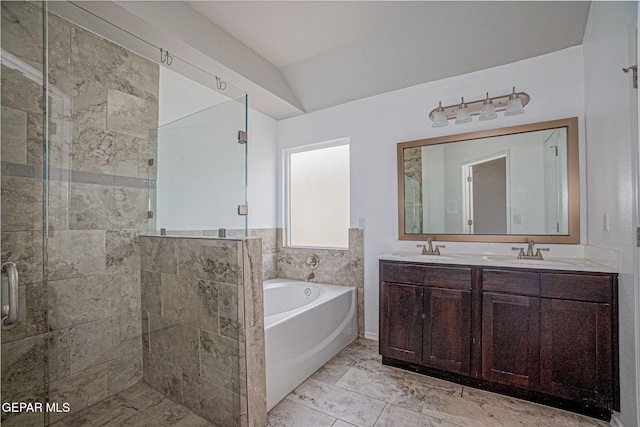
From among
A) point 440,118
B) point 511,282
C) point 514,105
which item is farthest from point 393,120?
point 511,282

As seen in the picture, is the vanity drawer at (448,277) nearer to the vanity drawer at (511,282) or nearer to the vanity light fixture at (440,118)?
the vanity drawer at (511,282)

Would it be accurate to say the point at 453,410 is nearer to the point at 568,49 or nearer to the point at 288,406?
the point at 288,406

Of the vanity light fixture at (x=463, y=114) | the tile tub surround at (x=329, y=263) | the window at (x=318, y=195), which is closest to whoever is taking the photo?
the vanity light fixture at (x=463, y=114)

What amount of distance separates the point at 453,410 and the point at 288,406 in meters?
1.04

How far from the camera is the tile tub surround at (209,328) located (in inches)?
62.1

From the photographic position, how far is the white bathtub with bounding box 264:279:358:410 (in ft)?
6.15

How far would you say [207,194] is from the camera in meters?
2.16

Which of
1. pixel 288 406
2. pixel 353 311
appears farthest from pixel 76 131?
pixel 353 311

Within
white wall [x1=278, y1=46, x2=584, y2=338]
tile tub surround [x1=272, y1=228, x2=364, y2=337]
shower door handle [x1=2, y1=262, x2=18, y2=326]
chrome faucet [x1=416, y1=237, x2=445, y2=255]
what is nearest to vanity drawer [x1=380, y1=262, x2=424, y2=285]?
chrome faucet [x1=416, y1=237, x2=445, y2=255]

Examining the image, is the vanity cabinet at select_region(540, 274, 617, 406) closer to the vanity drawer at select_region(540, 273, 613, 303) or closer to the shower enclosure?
the vanity drawer at select_region(540, 273, 613, 303)

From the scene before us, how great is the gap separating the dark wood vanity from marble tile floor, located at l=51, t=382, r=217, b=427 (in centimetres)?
147

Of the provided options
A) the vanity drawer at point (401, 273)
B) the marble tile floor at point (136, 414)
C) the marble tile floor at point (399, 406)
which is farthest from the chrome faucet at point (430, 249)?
the marble tile floor at point (136, 414)

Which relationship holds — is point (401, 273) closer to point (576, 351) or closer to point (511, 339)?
point (511, 339)

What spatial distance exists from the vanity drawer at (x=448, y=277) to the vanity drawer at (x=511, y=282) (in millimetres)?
112
